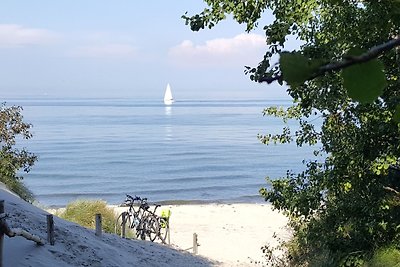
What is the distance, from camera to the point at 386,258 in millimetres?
5922

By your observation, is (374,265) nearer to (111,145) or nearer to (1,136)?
(1,136)

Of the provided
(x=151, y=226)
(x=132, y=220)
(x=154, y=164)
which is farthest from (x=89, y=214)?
(x=154, y=164)

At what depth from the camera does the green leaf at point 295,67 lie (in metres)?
0.65

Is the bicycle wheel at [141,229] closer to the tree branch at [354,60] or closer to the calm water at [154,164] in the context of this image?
the calm water at [154,164]

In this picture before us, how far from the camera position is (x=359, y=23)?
4.63 metres

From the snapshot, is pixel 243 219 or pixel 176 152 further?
pixel 176 152

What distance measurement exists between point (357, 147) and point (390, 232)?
130cm

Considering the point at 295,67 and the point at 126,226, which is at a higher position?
the point at 295,67

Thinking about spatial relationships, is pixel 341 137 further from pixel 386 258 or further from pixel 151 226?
pixel 151 226

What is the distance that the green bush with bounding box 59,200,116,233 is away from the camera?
15281mm

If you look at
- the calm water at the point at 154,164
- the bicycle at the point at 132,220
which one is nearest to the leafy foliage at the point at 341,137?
the bicycle at the point at 132,220

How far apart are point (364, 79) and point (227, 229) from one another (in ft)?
67.8

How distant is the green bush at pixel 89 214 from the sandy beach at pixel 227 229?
6.79 feet

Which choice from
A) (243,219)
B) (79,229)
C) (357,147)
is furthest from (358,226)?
(243,219)
